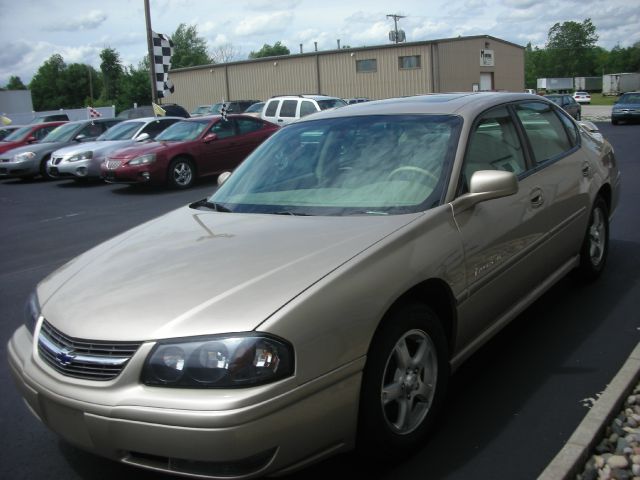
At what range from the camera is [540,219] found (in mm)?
3773

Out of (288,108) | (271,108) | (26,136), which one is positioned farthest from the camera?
(271,108)

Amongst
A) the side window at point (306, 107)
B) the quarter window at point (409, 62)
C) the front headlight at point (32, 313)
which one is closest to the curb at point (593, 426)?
→ the front headlight at point (32, 313)

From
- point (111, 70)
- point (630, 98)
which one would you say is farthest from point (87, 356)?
point (111, 70)

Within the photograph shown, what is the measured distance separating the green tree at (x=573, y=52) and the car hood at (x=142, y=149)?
117 meters

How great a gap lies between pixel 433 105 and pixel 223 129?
10.3 m

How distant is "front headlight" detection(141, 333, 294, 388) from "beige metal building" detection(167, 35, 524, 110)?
1454 inches

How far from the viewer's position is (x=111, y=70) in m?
93.6

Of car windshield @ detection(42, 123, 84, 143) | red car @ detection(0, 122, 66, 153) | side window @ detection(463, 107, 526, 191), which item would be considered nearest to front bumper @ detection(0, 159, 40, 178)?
car windshield @ detection(42, 123, 84, 143)

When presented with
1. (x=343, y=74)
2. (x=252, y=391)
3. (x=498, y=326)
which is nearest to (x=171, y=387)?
(x=252, y=391)

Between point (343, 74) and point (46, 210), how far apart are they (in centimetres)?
3195

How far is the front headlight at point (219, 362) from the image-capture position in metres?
2.14

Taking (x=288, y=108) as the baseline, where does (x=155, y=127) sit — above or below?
below

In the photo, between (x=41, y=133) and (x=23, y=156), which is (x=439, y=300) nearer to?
(x=23, y=156)

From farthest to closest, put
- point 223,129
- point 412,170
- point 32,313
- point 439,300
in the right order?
1. point 223,129
2. point 412,170
3. point 439,300
4. point 32,313
